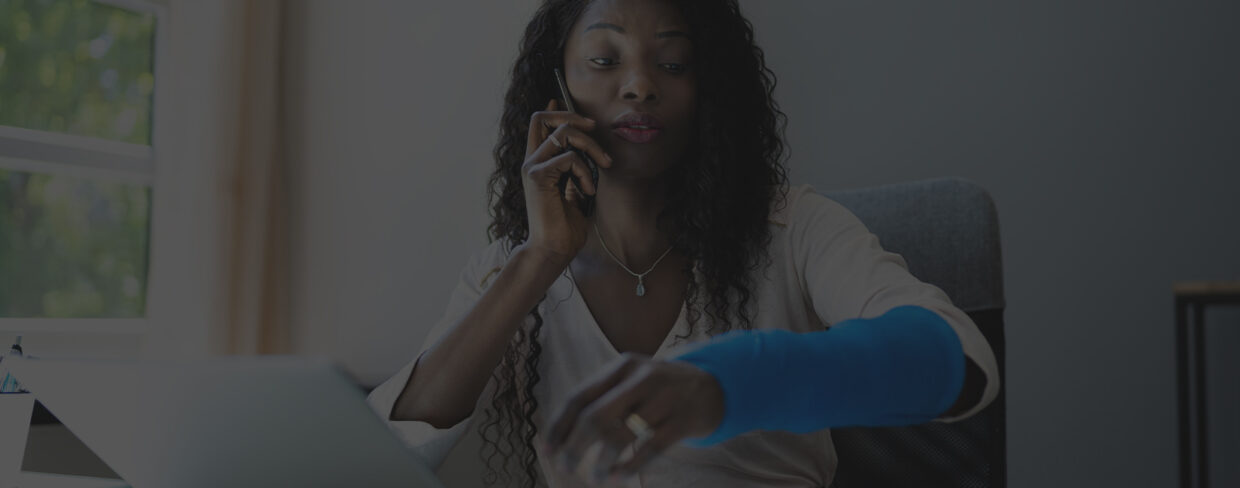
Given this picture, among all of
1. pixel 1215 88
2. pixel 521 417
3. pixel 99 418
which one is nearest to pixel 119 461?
pixel 99 418

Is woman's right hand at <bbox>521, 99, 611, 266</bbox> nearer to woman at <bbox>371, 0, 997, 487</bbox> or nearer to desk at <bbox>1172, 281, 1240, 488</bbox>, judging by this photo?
woman at <bbox>371, 0, 997, 487</bbox>

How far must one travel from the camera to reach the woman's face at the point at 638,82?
1.10m

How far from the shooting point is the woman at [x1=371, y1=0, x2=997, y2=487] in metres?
1.01

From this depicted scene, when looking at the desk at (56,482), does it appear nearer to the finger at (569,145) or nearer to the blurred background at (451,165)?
the finger at (569,145)

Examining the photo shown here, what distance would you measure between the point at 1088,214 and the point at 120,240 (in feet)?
6.74

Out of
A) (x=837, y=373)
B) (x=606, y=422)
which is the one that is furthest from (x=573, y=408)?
(x=837, y=373)

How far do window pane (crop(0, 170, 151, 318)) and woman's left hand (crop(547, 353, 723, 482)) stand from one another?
1.78 metres

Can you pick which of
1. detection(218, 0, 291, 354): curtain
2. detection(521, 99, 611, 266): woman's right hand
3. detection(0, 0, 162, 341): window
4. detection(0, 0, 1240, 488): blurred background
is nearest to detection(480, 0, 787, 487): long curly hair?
detection(521, 99, 611, 266): woman's right hand

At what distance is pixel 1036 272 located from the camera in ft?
6.27

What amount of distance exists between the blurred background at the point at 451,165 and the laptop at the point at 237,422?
4.14ft

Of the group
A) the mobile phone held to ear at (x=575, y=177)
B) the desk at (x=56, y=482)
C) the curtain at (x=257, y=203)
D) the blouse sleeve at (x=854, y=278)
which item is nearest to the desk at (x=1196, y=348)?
the blouse sleeve at (x=854, y=278)

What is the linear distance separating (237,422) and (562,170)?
1.86ft

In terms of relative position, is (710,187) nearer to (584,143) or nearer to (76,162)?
(584,143)

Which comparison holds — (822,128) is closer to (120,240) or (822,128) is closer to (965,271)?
(965,271)
